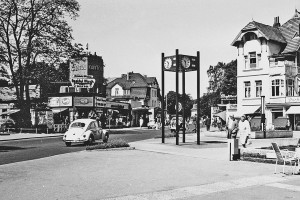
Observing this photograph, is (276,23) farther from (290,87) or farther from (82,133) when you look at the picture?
(82,133)

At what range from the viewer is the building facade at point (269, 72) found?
47.6 meters

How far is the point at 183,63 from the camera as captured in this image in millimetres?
22547

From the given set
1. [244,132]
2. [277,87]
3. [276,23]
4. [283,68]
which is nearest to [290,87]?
[277,87]

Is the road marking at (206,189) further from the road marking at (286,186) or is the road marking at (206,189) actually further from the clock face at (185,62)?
the clock face at (185,62)

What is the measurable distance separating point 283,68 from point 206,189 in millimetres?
41039

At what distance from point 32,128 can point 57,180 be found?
31.9m

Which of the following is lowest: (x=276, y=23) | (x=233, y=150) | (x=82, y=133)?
(x=233, y=150)

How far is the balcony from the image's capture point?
47.4m

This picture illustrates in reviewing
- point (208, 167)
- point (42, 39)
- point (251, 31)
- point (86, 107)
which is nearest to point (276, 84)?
point (251, 31)

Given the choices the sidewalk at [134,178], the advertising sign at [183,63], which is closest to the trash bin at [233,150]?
the sidewalk at [134,178]

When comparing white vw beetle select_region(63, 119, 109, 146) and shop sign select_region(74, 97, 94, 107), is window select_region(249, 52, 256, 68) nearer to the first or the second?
shop sign select_region(74, 97, 94, 107)

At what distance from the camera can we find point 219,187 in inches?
389

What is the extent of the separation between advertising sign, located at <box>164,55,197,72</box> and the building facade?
27058 millimetres

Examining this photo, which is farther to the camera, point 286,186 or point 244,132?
point 244,132
